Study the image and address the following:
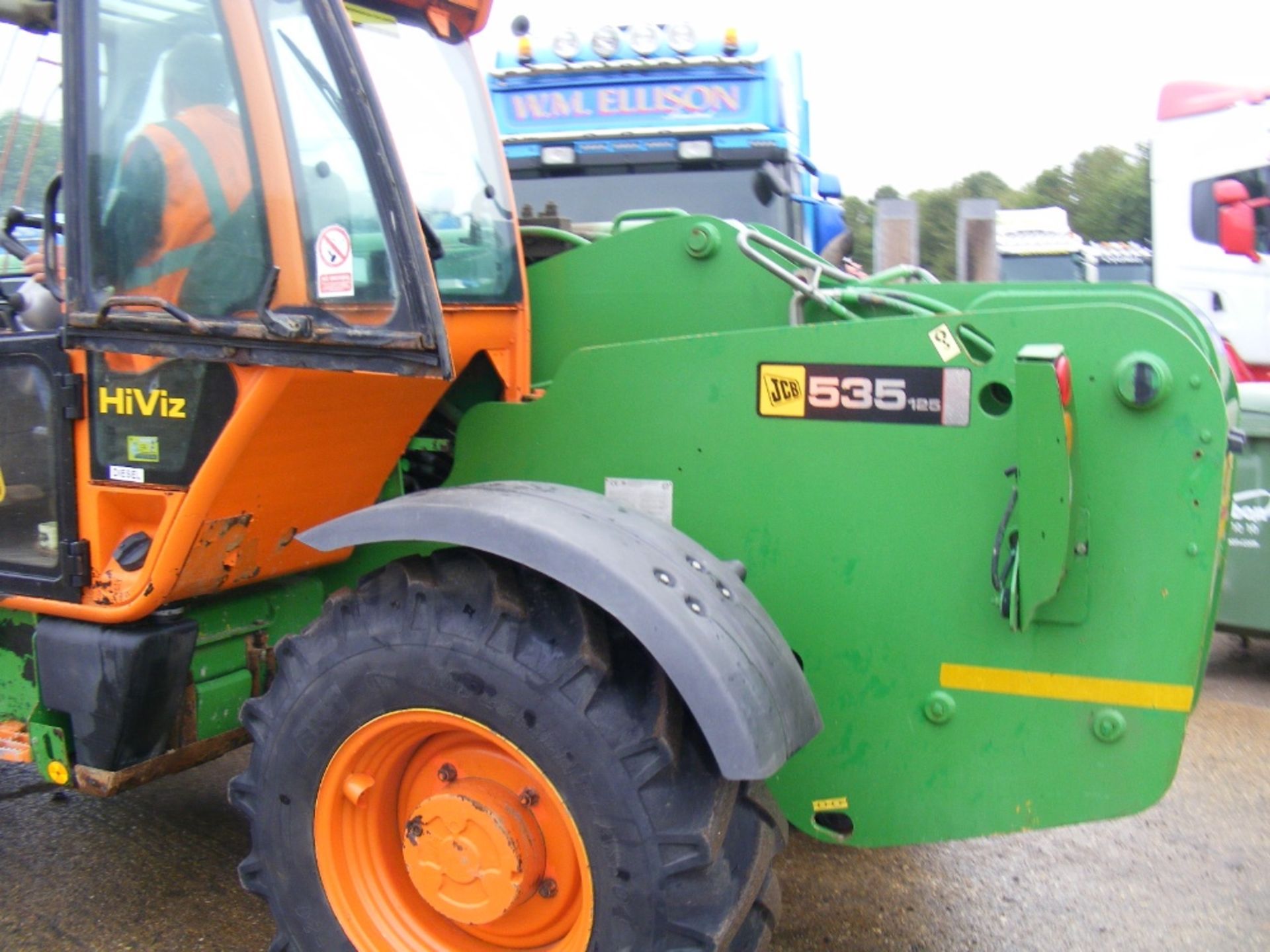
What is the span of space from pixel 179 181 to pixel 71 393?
550 millimetres

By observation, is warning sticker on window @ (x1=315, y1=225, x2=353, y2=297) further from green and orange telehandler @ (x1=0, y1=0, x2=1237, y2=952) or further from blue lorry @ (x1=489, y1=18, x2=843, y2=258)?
blue lorry @ (x1=489, y1=18, x2=843, y2=258)

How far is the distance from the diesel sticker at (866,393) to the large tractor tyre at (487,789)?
63cm

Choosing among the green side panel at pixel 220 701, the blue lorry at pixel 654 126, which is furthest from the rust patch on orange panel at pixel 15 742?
the blue lorry at pixel 654 126

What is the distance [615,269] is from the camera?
9.95 feet

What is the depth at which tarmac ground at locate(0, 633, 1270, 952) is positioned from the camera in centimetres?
309

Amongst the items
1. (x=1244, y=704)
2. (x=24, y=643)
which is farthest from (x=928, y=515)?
(x=1244, y=704)

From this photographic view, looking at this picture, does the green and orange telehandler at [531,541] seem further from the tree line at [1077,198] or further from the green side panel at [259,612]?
the tree line at [1077,198]

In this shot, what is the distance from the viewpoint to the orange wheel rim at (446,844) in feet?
7.64

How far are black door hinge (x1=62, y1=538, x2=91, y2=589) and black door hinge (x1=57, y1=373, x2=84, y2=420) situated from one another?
0.29m

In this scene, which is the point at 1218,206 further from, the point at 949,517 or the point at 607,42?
the point at 949,517

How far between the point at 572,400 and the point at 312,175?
74cm

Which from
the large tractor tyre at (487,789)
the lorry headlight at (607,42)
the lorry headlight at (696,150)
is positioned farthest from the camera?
the lorry headlight at (607,42)

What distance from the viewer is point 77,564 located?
2.70 meters

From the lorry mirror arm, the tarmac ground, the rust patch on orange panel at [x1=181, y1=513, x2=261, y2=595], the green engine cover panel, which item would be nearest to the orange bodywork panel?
the rust patch on orange panel at [x1=181, y1=513, x2=261, y2=595]
